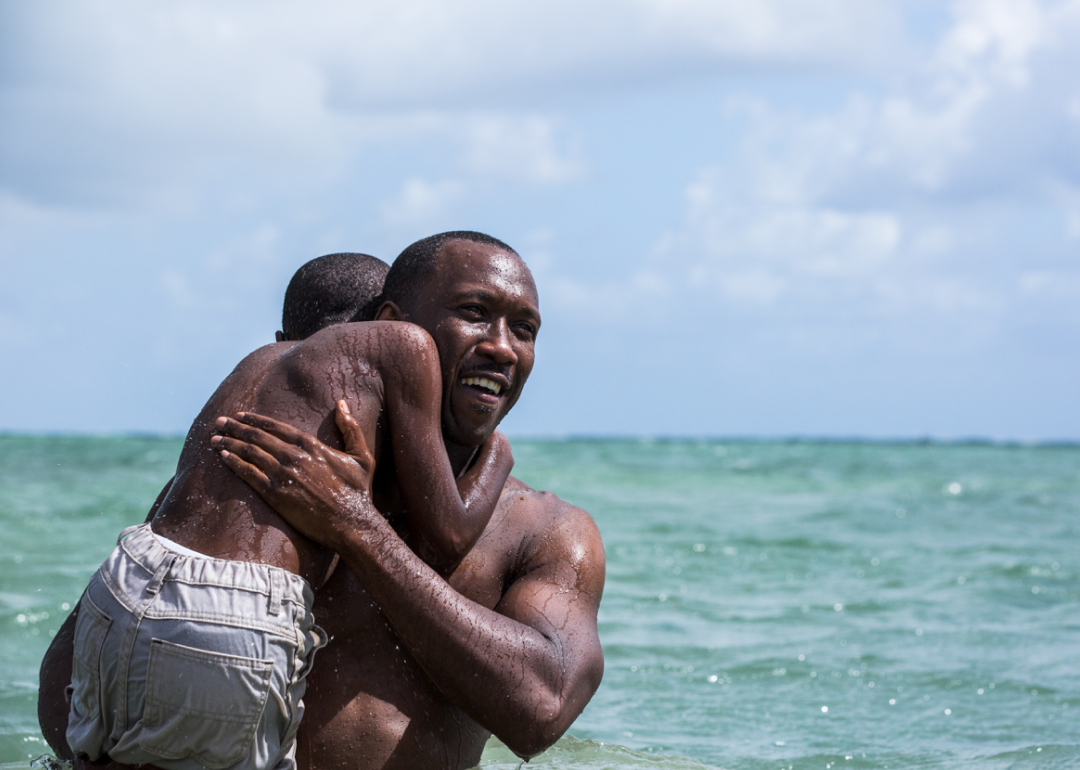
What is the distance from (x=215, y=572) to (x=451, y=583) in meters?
0.80

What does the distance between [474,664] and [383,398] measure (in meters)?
0.67

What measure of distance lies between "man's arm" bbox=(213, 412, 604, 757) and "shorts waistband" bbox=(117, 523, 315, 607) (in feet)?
0.50

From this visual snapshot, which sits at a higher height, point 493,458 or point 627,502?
point 493,458

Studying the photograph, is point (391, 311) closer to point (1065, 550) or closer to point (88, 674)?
point (88, 674)

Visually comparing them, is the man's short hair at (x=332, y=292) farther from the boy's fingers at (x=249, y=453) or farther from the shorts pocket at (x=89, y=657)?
the shorts pocket at (x=89, y=657)

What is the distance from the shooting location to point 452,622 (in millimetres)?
2990

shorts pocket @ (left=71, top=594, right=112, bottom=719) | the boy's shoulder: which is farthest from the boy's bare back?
shorts pocket @ (left=71, top=594, right=112, bottom=719)

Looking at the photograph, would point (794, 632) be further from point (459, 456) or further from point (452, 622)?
point (452, 622)

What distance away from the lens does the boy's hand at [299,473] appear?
2.90 m

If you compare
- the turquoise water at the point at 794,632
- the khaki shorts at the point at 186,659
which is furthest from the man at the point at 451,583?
the turquoise water at the point at 794,632

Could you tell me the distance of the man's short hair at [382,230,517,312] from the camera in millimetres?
3410

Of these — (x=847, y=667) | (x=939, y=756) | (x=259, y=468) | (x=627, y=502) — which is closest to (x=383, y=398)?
(x=259, y=468)

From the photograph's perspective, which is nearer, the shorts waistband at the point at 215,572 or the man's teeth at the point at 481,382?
the shorts waistband at the point at 215,572

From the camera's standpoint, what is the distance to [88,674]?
2.79 m
